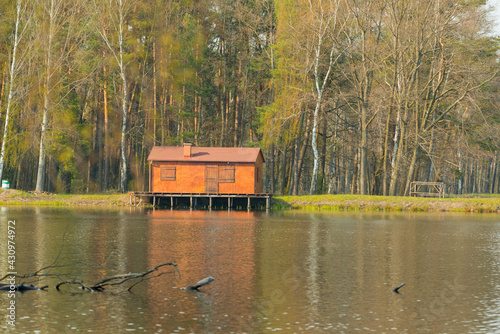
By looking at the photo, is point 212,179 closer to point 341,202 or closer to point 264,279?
point 341,202

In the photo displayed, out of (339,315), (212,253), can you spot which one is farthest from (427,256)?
(339,315)

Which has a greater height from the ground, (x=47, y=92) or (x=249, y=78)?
(x=249, y=78)

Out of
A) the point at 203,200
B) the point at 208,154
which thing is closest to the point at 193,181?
the point at 208,154

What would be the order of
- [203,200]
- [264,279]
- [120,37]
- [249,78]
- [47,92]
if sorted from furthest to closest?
[249,78] < [203,200] < [120,37] < [47,92] < [264,279]

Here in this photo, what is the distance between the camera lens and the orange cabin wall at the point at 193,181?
4462cm

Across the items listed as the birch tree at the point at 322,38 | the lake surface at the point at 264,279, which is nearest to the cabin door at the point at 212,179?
the birch tree at the point at 322,38

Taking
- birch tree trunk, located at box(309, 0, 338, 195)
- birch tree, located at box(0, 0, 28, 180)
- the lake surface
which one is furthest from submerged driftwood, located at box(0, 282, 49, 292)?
birch tree trunk, located at box(309, 0, 338, 195)

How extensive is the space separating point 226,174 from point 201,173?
1852mm

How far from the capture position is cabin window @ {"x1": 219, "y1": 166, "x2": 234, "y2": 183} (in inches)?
1757

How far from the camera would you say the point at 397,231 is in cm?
2675

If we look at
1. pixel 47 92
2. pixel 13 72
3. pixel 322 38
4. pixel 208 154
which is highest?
pixel 322 38

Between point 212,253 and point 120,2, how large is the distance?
1217 inches

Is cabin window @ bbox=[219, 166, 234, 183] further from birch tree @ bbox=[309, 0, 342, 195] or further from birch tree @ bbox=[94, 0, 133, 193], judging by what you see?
birch tree @ bbox=[94, 0, 133, 193]

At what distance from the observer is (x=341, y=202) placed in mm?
42562
